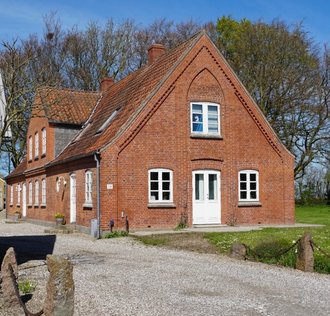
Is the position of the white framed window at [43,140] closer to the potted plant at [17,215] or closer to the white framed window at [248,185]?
the potted plant at [17,215]

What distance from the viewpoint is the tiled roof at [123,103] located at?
23531 millimetres

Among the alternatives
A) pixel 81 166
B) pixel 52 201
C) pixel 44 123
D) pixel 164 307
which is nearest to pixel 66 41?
pixel 44 123

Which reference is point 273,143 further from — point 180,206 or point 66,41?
point 66,41

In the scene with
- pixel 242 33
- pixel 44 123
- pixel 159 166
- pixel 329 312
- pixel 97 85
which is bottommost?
pixel 329 312

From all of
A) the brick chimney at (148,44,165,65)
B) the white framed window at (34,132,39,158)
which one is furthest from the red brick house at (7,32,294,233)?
the white framed window at (34,132,39,158)

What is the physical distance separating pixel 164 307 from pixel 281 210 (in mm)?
18208

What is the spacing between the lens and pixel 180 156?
23.7 m

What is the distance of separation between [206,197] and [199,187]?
21.9 inches

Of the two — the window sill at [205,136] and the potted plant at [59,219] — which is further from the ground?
the window sill at [205,136]

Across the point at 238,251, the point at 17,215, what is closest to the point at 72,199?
the point at 17,215

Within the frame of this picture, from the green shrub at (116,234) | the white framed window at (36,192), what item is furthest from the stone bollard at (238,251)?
the white framed window at (36,192)

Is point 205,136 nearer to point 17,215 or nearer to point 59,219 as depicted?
point 59,219

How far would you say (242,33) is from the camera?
4397 centimetres

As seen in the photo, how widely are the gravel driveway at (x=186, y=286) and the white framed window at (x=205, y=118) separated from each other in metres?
9.74
